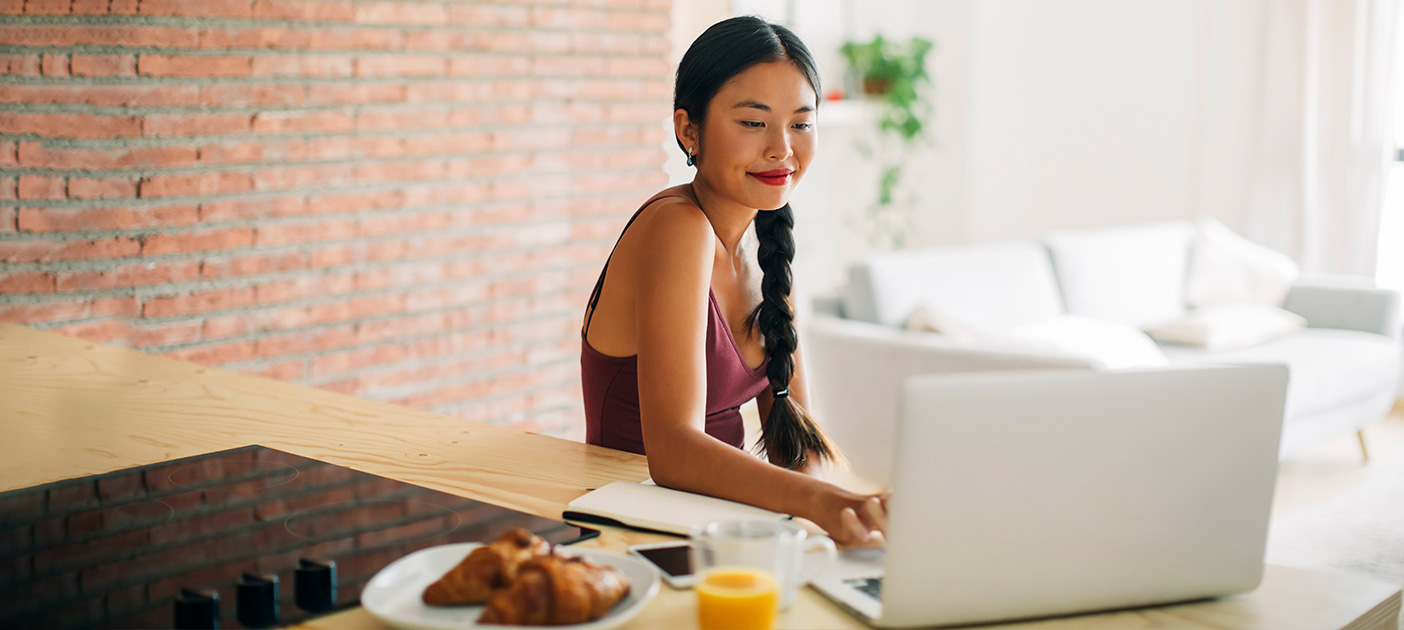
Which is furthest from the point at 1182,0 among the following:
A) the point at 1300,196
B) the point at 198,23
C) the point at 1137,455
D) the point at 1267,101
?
the point at 1137,455

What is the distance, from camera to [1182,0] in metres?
5.43

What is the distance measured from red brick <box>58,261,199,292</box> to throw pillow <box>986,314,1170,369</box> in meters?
2.10

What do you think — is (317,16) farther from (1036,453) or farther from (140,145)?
(1036,453)

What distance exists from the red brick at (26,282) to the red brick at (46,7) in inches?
21.5

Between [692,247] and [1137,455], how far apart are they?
2.15 ft

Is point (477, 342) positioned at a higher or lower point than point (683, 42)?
lower

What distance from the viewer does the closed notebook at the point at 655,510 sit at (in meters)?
1.13

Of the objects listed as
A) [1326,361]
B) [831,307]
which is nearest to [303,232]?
[831,307]

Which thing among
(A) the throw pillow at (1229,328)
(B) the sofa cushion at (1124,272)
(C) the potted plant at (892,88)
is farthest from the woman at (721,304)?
(C) the potted plant at (892,88)

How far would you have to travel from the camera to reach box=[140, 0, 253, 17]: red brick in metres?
2.61

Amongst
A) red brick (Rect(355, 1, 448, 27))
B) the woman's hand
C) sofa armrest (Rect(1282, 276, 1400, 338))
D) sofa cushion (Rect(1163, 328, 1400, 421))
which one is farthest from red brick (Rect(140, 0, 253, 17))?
sofa armrest (Rect(1282, 276, 1400, 338))

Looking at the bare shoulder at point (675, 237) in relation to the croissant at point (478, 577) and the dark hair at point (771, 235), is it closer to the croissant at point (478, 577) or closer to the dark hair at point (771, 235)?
the dark hair at point (771, 235)

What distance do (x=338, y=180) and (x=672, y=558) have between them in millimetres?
2293

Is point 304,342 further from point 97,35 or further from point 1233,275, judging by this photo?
point 1233,275
